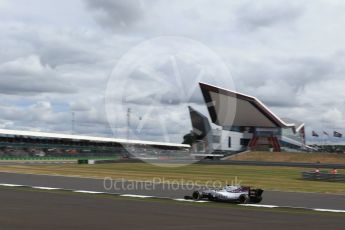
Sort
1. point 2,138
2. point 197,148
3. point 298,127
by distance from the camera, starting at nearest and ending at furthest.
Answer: point 2,138, point 197,148, point 298,127

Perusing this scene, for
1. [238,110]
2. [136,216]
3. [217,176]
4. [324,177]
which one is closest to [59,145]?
[238,110]

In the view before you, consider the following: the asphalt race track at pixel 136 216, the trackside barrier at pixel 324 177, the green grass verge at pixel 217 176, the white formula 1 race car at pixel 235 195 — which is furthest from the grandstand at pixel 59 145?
the asphalt race track at pixel 136 216

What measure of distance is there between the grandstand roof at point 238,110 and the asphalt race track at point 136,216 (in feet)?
356

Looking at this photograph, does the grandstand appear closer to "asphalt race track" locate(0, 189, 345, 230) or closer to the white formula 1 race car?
the white formula 1 race car

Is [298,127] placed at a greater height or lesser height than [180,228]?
greater

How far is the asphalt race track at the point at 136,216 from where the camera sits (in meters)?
12.0

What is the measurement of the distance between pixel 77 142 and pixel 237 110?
137 ft

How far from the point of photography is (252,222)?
525 inches

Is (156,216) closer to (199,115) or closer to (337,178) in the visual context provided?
(337,178)

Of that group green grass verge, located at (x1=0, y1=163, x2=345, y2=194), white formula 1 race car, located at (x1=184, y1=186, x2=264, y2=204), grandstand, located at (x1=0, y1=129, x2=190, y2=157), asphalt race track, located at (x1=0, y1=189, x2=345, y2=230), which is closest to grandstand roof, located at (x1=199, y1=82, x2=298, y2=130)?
grandstand, located at (x1=0, y1=129, x2=190, y2=157)

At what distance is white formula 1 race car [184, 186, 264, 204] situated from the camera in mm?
18891

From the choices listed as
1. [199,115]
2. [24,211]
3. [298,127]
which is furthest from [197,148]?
[24,211]

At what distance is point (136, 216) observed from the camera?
13836 millimetres

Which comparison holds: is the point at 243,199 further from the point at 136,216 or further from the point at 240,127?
the point at 240,127
